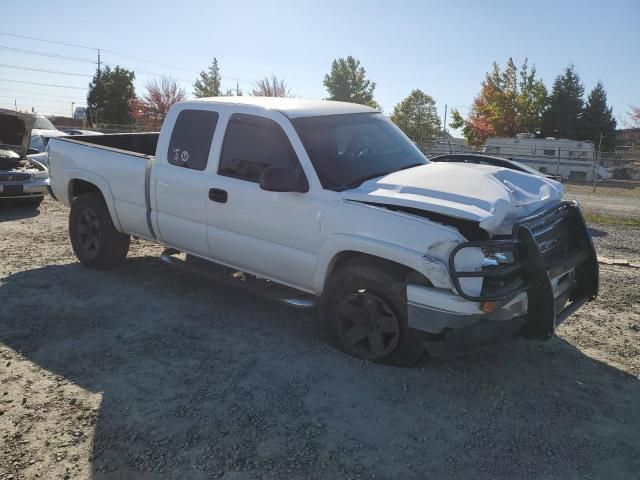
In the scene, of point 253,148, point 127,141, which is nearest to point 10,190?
point 127,141

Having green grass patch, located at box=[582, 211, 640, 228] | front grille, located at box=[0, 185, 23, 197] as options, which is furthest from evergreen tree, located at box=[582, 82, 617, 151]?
front grille, located at box=[0, 185, 23, 197]

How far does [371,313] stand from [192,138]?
2422 mm

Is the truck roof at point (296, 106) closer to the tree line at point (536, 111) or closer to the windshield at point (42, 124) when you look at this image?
the windshield at point (42, 124)

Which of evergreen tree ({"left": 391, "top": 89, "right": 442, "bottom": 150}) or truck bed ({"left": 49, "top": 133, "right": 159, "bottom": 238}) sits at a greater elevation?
evergreen tree ({"left": 391, "top": 89, "right": 442, "bottom": 150})

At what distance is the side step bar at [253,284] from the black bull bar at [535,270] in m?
1.40

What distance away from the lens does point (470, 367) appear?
4.06 m

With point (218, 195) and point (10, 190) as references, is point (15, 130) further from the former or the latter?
point (218, 195)

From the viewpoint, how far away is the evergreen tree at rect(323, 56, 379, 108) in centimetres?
5094

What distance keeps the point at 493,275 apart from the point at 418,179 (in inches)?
39.4

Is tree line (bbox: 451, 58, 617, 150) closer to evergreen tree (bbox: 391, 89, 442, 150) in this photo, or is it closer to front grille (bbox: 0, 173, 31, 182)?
evergreen tree (bbox: 391, 89, 442, 150)

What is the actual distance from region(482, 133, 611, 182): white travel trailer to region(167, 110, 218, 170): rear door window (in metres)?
24.9

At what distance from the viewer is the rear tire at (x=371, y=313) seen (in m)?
3.76

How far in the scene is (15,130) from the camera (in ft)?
32.7

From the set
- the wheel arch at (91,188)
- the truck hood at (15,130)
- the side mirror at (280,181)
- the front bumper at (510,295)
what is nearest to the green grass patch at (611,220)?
the front bumper at (510,295)
